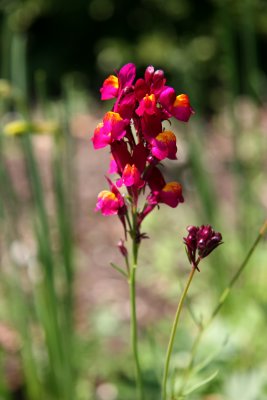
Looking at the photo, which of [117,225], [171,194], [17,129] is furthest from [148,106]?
[117,225]

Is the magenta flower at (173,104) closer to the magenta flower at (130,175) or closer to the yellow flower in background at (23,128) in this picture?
the magenta flower at (130,175)

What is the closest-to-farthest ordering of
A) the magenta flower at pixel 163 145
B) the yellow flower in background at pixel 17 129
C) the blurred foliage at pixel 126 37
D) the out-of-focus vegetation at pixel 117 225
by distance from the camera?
the magenta flower at pixel 163 145 < the yellow flower in background at pixel 17 129 < the out-of-focus vegetation at pixel 117 225 < the blurred foliage at pixel 126 37

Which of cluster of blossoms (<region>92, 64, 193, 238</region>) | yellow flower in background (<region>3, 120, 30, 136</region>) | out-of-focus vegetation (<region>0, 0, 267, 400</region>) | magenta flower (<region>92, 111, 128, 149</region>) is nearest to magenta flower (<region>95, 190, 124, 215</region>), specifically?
cluster of blossoms (<region>92, 64, 193, 238</region>)

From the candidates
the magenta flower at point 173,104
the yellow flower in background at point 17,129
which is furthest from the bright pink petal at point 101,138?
the yellow flower in background at point 17,129

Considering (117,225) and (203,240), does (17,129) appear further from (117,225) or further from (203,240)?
(117,225)

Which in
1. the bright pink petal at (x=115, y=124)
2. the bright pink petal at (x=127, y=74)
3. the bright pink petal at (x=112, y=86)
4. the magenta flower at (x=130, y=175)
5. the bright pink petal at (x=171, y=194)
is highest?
the bright pink petal at (x=112, y=86)

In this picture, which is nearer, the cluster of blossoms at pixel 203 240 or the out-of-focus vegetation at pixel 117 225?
the cluster of blossoms at pixel 203 240

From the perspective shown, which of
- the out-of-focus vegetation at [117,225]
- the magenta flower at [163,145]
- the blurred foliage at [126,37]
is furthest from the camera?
the blurred foliage at [126,37]
